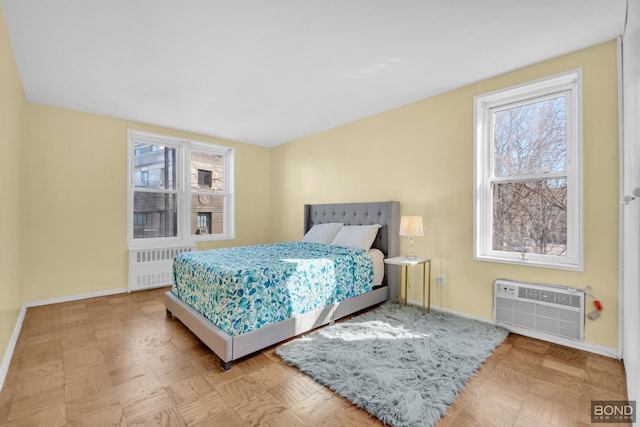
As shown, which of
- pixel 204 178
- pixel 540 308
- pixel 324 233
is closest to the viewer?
pixel 540 308

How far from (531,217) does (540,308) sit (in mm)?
831

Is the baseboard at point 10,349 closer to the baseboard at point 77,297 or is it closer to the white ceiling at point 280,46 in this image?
the baseboard at point 77,297

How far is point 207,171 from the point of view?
495 centimetres

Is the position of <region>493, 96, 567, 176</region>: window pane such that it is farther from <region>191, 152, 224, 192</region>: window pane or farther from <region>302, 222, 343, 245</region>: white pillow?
<region>191, 152, 224, 192</region>: window pane

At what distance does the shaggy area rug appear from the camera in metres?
1.66

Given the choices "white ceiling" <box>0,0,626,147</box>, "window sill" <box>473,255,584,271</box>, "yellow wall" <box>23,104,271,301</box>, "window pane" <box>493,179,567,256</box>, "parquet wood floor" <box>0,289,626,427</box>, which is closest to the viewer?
"parquet wood floor" <box>0,289,626,427</box>

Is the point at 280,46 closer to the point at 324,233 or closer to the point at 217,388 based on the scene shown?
the point at 324,233

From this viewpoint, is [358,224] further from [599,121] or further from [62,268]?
[62,268]

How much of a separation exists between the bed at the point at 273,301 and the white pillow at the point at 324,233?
170 millimetres

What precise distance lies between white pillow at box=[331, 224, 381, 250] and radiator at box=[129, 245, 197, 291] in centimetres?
258

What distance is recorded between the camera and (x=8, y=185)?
231 centimetres

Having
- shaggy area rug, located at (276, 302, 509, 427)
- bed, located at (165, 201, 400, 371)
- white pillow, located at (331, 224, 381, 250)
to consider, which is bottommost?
shaggy area rug, located at (276, 302, 509, 427)

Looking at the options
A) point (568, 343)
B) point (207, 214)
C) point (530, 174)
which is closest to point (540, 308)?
point (568, 343)

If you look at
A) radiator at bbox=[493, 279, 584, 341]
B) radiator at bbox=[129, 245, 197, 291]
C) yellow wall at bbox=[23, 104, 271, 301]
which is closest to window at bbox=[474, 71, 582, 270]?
radiator at bbox=[493, 279, 584, 341]
